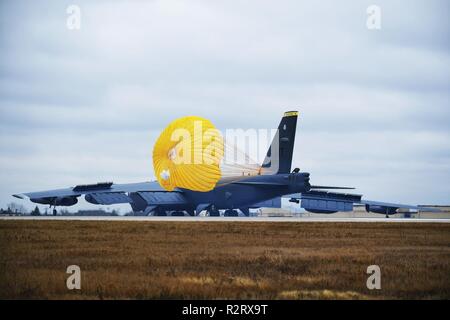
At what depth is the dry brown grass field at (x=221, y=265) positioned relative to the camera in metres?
17.1

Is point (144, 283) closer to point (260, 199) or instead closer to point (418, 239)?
point (418, 239)

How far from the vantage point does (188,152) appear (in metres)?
63.8

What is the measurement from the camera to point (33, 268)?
21.5 meters

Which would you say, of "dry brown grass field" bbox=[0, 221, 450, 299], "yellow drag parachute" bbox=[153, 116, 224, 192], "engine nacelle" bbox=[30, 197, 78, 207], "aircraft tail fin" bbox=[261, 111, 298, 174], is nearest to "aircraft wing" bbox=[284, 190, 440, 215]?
"aircraft tail fin" bbox=[261, 111, 298, 174]

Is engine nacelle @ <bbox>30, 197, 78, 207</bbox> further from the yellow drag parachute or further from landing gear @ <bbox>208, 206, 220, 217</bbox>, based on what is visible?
the yellow drag parachute

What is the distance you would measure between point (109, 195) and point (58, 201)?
833 centimetres

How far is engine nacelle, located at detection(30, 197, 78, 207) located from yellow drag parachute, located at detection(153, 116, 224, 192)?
18.5m

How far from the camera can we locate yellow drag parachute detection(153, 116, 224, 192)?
62750mm

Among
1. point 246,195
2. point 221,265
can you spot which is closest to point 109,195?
point 246,195

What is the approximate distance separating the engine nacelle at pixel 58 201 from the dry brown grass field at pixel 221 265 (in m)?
43.6

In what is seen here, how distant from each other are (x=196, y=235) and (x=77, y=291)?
20383mm
